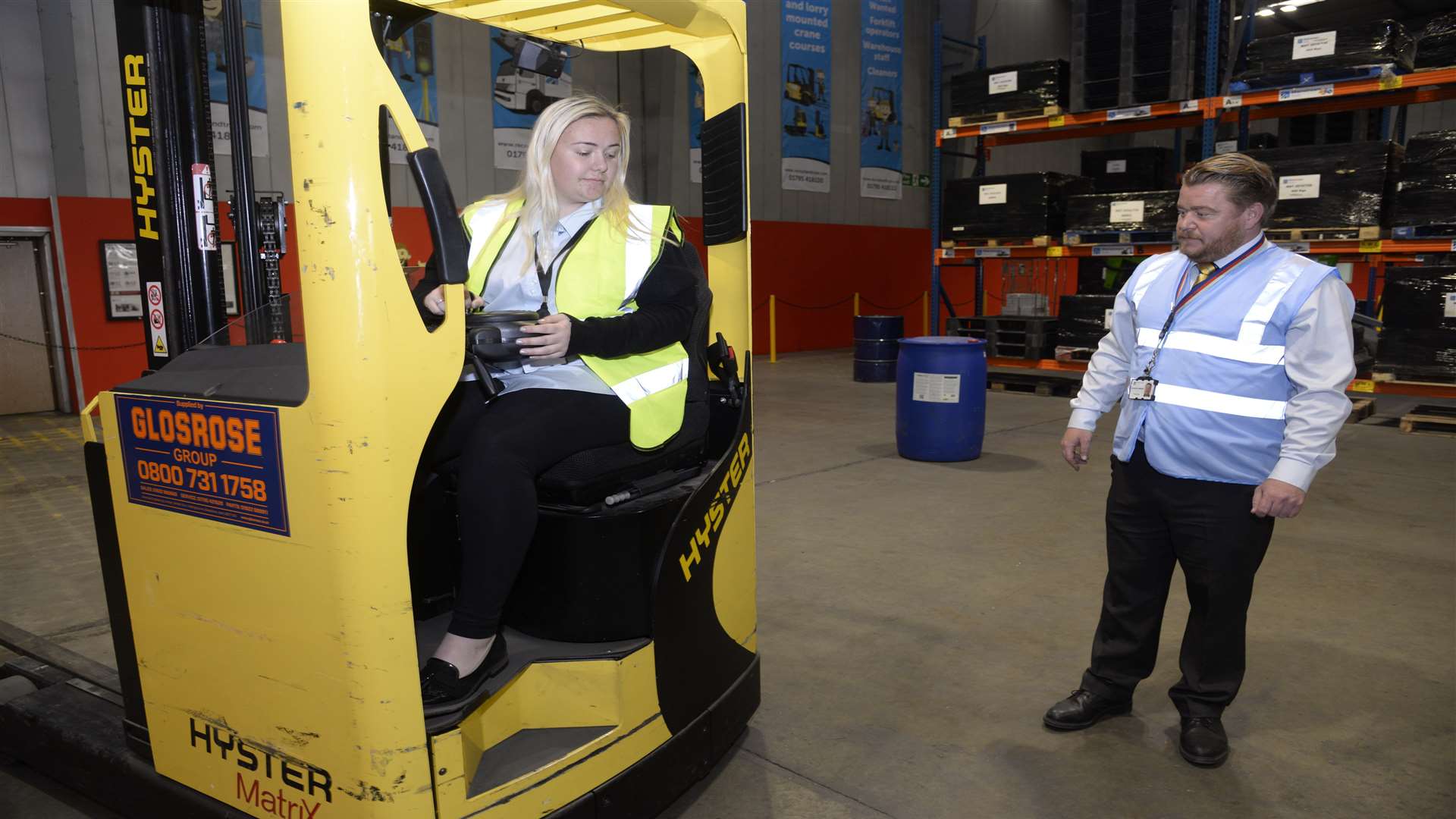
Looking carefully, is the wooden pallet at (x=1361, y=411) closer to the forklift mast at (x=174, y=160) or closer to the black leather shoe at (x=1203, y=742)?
the black leather shoe at (x=1203, y=742)

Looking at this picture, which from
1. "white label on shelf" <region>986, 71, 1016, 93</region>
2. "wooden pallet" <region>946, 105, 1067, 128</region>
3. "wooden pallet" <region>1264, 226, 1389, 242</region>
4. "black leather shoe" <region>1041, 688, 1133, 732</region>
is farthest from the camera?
"white label on shelf" <region>986, 71, 1016, 93</region>

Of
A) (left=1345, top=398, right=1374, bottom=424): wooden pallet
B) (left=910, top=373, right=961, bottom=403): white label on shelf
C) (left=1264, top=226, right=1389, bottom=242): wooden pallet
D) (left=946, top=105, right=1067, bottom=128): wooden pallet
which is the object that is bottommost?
(left=1345, top=398, right=1374, bottom=424): wooden pallet

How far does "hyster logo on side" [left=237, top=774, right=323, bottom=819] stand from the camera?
75.0 inches

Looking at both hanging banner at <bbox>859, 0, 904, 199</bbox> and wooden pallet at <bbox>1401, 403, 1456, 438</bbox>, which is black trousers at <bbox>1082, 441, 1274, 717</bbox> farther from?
hanging banner at <bbox>859, 0, 904, 199</bbox>

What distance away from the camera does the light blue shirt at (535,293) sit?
2.21 meters

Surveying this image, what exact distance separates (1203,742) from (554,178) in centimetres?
228

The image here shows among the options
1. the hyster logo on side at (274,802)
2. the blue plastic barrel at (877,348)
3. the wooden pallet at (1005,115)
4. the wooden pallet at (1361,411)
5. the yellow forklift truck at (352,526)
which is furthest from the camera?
the blue plastic barrel at (877,348)

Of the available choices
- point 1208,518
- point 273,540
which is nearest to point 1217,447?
point 1208,518

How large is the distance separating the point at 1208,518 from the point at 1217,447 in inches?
7.7

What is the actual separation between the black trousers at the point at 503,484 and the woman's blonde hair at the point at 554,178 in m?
0.41

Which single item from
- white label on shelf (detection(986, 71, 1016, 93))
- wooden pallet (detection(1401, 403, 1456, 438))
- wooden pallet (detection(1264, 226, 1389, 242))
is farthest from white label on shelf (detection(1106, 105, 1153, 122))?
wooden pallet (detection(1401, 403, 1456, 438))

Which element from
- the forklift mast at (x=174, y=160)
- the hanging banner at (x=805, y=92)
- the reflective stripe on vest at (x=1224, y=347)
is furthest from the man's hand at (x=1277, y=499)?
the hanging banner at (x=805, y=92)

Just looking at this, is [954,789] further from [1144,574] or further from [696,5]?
[696,5]

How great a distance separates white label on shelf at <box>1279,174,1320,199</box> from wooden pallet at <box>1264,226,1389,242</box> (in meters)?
0.26
